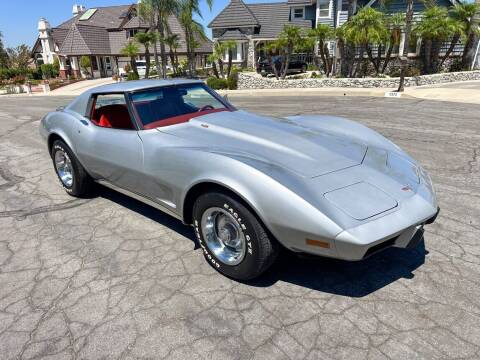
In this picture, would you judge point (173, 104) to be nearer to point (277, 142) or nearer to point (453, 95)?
point (277, 142)

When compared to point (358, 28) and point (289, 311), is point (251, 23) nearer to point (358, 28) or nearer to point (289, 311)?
point (358, 28)

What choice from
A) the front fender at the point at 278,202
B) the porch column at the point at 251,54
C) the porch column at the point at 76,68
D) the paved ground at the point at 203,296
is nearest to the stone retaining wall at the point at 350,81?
the porch column at the point at 251,54

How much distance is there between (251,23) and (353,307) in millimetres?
32071

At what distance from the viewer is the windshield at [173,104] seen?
365 cm

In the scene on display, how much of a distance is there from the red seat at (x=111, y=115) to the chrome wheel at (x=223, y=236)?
66.7 inches

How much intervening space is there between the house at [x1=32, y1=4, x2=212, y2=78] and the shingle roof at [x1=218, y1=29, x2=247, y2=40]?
8195mm

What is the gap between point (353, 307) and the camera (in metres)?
2.61

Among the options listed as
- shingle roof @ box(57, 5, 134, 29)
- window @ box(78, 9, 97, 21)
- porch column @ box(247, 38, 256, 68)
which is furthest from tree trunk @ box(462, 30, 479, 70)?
window @ box(78, 9, 97, 21)

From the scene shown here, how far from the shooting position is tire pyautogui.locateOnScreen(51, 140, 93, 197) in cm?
438

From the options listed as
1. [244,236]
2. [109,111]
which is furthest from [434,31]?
[244,236]

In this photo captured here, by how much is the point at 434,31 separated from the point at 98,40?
113 feet

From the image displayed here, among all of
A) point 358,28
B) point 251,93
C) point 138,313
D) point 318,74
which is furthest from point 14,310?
point 318,74

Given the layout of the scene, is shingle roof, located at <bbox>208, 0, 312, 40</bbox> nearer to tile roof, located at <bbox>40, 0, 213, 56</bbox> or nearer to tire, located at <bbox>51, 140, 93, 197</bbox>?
tile roof, located at <bbox>40, 0, 213, 56</bbox>

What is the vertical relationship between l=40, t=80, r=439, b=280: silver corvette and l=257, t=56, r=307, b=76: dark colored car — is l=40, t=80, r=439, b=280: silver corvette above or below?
below
